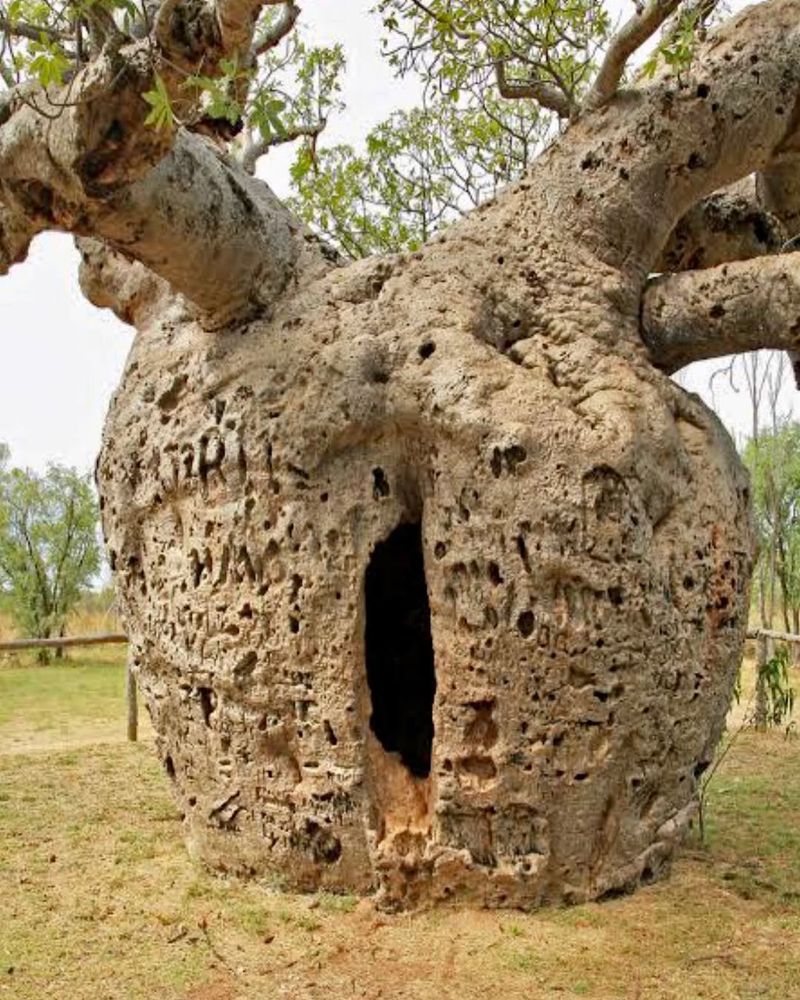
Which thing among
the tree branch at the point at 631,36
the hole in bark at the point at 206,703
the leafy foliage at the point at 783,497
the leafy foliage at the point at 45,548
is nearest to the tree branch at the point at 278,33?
the tree branch at the point at 631,36

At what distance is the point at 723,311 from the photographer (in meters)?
4.52

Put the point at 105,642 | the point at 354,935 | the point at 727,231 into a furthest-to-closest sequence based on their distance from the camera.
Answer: the point at 105,642 → the point at 727,231 → the point at 354,935

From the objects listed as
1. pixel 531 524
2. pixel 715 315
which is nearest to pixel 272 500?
pixel 531 524

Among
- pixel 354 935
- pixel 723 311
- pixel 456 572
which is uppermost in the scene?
pixel 723 311

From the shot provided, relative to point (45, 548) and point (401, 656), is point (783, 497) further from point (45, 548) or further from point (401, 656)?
point (401, 656)

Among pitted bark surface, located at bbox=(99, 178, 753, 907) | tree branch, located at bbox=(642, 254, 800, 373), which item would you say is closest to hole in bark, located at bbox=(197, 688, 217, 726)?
pitted bark surface, located at bbox=(99, 178, 753, 907)

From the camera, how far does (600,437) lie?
3.98m

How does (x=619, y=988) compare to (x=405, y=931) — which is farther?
(x=405, y=931)

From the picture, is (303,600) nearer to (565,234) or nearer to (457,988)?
(457,988)

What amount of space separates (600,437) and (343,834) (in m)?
1.81

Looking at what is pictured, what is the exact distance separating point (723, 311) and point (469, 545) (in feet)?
5.12

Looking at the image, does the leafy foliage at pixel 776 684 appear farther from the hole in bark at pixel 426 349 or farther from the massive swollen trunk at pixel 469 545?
the hole in bark at pixel 426 349

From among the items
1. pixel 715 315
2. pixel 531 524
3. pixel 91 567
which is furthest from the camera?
pixel 91 567

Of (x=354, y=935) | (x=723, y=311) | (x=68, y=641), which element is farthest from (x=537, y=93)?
(x=68, y=641)
